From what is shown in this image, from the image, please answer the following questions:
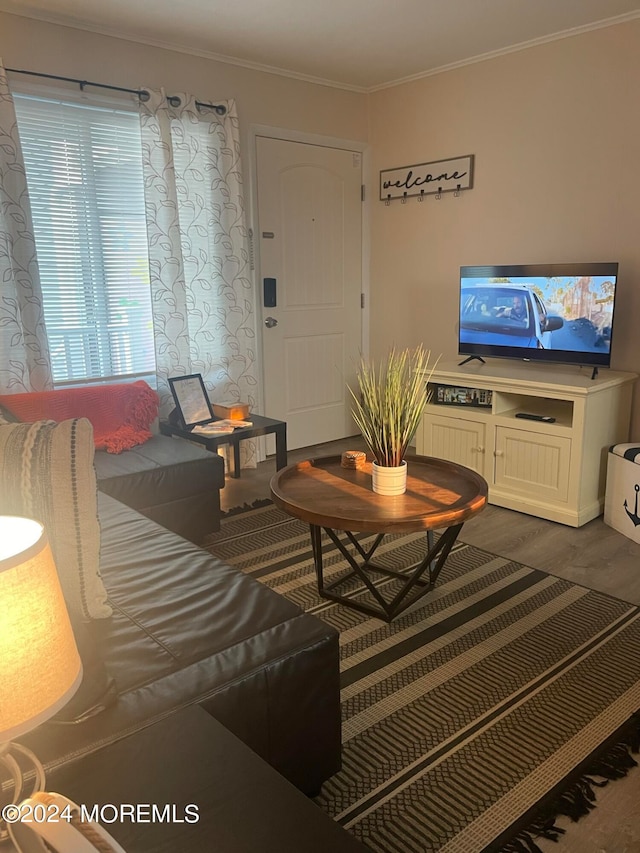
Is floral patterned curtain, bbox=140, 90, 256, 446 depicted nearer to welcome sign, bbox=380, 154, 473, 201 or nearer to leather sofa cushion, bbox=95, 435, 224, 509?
leather sofa cushion, bbox=95, 435, 224, 509

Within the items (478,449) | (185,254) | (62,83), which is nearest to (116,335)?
(185,254)

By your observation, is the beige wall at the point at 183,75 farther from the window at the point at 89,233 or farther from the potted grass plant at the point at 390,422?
the potted grass plant at the point at 390,422

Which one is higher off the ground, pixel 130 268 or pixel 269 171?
pixel 269 171

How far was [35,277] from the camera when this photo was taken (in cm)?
340

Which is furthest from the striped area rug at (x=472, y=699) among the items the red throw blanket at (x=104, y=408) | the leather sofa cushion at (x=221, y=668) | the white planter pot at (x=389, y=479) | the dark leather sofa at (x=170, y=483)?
the red throw blanket at (x=104, y=408)

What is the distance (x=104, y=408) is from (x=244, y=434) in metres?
0.74

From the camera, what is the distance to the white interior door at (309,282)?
4.48 m

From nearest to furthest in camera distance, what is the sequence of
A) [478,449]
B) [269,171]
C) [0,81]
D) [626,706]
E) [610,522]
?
[626,706] → [0,81] → [610,522] → [478,449] → [269,171]

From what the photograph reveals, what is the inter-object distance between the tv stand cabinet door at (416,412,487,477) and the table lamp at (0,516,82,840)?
3043 mm

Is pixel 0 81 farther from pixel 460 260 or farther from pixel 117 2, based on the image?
pixel 460 260

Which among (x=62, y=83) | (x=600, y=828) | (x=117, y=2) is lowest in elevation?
(x=600, y=828)

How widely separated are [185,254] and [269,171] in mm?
883

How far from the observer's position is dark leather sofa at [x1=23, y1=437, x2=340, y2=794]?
4.17 feet

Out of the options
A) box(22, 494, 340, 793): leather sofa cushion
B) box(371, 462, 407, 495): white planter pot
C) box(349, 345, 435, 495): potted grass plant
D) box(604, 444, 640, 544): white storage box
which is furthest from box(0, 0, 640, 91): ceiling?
box(22, 494, 340, 793): leather sofa cushion
